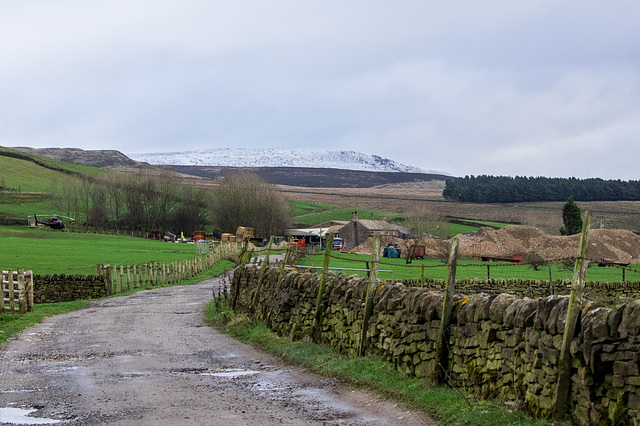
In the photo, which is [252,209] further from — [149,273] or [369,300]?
[369,300]

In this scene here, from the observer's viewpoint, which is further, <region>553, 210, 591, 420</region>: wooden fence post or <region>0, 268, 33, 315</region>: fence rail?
<region>0, 268, 33, 315</region>: fence rail

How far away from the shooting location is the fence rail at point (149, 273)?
43469 mm

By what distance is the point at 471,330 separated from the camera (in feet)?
37.9

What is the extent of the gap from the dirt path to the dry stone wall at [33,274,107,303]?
19.7 meters

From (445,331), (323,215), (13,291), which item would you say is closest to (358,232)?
(323,215)

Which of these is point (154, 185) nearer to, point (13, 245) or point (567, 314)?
point (13, 245)

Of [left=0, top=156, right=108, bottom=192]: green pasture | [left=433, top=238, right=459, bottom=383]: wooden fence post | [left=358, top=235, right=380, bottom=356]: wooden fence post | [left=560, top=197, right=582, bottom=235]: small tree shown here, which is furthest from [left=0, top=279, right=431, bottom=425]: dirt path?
[left=0, top=156, right=108, bottom=192]: green pasture

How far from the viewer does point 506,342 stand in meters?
10.6

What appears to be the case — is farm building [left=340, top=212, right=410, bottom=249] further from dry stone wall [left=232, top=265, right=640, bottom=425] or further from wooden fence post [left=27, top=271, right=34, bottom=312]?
dry stone wall [left=232, top=265, right=640, bottom=425]

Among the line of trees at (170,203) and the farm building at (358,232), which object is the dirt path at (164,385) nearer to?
the farm building at (358,232)

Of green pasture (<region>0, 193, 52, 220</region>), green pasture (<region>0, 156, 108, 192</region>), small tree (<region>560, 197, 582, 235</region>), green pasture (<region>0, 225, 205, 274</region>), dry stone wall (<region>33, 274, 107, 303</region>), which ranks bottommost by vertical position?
dry stone wall (<region>33, 274, 107, 303</region>)

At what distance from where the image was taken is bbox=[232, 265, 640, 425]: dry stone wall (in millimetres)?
8570

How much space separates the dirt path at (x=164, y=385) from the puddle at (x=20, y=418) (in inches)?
0.9

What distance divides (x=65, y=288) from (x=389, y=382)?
1313 inches
